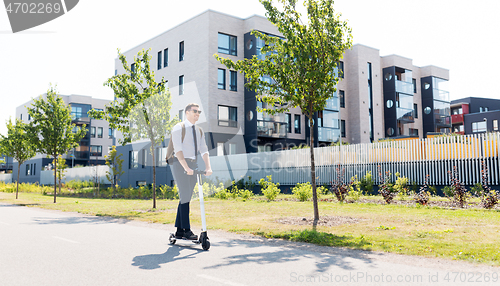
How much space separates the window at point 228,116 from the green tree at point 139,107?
16.6 metres

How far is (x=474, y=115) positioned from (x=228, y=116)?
42.5 metres

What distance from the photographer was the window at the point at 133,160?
3717cm

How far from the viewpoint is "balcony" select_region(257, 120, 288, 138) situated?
33.4 meters

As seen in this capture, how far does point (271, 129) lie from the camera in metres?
34.2

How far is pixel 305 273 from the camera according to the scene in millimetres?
4840

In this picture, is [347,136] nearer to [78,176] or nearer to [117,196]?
[117,196]

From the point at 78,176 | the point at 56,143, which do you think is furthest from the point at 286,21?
the point at 78,176

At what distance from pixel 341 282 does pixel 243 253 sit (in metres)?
2.04

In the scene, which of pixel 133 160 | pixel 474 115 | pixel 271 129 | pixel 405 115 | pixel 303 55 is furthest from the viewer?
pixel 474 115

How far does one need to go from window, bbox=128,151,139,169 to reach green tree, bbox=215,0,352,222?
95.2 feet

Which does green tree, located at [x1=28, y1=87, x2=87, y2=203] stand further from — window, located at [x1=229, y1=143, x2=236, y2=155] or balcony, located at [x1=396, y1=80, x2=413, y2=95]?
balcony, located at [x1=396, y1=80, x2=413, y2=95]

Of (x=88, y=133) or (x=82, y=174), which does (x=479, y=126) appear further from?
(x=88, y=133)

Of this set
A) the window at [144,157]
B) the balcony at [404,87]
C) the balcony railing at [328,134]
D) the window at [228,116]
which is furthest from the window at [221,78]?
the balcony at [404,87]

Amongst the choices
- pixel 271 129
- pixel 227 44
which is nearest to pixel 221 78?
pixel 227 44
